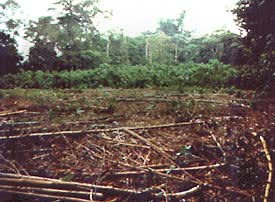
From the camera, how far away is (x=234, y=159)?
7.42 ft

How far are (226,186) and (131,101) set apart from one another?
221 cm

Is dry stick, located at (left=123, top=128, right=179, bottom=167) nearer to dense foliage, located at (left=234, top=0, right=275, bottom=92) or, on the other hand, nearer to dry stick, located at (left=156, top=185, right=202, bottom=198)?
dry stick, located at (left=156, top=185, right=202, bottom=198)

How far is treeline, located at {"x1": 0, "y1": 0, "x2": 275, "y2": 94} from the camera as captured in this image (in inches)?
178

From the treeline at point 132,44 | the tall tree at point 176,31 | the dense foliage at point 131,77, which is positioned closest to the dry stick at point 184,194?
the treeline at point 132,44

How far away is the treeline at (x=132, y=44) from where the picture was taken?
452 centimetres

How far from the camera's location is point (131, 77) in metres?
6.35

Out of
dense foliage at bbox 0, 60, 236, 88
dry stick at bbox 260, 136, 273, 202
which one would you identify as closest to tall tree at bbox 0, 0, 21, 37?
dense foliage at bbox 0, 60, 236, 88

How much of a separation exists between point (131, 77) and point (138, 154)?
4.03 metres

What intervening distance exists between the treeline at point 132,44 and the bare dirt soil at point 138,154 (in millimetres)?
1184

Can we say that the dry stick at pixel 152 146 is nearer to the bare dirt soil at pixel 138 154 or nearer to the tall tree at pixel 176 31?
the bare dirt soil at pixel 138 154

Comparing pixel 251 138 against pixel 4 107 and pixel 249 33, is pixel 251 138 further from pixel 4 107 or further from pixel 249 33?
pixel 249 33

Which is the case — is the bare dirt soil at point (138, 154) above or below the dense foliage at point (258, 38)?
below

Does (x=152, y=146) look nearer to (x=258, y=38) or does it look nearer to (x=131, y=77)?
(x=258, y=38)

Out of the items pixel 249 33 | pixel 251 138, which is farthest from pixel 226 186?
pixel 249 33
